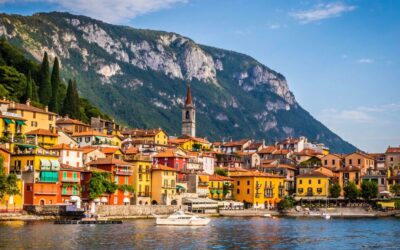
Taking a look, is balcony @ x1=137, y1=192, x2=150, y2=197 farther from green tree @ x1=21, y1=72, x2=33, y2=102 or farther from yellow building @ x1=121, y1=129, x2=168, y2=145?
yellow building @ x1=121, y1=129, x2=168, y2=145

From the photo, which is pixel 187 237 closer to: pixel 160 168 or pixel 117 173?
pixel 117 173

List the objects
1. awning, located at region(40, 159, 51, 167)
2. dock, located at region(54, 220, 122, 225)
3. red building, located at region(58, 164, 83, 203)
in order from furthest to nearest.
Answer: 1. red building, located at region(58, 164, 83, 203)
2. awning, located at region(40, 159, 51, 167)
3. dock, located at region(54, 220, 122, 225)

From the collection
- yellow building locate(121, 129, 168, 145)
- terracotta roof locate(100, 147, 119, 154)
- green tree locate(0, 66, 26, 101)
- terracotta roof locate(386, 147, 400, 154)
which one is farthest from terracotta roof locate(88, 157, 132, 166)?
terracotta roof locate(386, 147, 400, 154)

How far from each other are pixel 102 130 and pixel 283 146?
59.6 meters

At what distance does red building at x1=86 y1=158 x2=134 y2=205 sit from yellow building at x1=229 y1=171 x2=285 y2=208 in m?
32.6

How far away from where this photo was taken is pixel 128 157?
107812mm

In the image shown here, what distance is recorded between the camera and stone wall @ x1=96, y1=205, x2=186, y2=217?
294 ft

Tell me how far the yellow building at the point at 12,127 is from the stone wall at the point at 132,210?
1691 cm

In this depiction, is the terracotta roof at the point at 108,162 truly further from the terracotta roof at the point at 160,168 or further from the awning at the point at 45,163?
the awning at the point at 45,163

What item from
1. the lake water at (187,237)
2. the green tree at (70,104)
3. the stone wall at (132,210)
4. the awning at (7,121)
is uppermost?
the green tree at (70,104)

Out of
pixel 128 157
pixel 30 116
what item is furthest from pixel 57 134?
pixel 128 157

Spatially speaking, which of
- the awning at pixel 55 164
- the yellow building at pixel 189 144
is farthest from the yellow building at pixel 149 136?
the awning at pixel 55 164

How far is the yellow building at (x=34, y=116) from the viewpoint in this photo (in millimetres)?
105438

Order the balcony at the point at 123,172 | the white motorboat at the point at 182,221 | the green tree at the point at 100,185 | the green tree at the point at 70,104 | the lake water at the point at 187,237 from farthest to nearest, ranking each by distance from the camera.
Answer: the green tree at the point at 70,104, the balcony at the point at 123,172, the green tree at the point at 100,185, the white motorboat at the point at 182,221, the lake water at the point at 187,237
